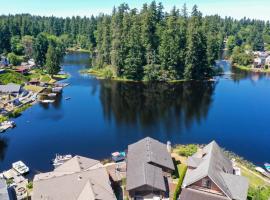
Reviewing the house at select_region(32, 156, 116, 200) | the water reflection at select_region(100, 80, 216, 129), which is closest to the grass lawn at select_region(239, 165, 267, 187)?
the house at select_region(32, 156, 116, 200)

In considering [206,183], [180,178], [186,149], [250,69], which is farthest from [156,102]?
[250,69]

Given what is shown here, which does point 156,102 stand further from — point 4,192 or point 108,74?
point 4,192

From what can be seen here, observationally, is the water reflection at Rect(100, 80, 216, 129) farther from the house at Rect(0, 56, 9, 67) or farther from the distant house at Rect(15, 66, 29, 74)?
the house at Rect(0, 56, 9, 67)

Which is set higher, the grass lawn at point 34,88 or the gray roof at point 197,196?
the grass lawn at point 34,88

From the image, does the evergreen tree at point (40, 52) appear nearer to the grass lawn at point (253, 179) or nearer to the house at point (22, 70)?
the house at point (22, 70)

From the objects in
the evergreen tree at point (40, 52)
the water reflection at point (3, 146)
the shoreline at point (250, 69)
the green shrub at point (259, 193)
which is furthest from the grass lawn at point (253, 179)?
the shoreline at point (250, 69)

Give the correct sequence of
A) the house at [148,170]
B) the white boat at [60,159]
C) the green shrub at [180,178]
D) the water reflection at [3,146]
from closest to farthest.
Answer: the green shrub at [180,178] < the house at [148,170] < the white boat at [60,159] < the water reflection at [3,146]

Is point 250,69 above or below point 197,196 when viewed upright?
above
